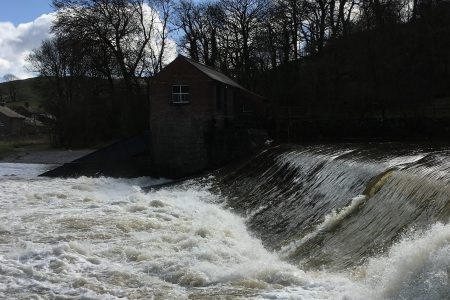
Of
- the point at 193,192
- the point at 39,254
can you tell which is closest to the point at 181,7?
the point at 193,192

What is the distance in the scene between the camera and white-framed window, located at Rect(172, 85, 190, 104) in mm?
30516

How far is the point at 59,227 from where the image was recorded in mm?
13711

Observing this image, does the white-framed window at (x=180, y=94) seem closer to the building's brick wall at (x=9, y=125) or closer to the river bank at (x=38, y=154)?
the river bank at (x=38, y=154)

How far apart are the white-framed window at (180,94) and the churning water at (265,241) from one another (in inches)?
515

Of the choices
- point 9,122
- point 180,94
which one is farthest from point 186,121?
point 9,122

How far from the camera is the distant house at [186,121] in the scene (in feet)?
97.7

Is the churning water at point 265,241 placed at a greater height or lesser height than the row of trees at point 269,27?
lesser

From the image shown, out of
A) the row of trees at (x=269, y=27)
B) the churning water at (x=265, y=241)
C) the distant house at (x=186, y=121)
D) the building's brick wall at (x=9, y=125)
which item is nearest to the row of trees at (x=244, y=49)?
the row of trees at (x=269, y=27)

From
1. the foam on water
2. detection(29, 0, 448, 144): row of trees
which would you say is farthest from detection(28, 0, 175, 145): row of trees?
the foam on water

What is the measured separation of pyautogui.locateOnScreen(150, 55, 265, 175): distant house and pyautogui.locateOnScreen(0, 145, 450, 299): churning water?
11.6m

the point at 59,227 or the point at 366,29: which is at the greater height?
the point at 366,29

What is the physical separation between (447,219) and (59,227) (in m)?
9.64

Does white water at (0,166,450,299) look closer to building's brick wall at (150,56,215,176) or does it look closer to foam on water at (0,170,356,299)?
foam on water at (0,170,356,299)

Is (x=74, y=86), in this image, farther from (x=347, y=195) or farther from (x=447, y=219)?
(x=447, y=219)
